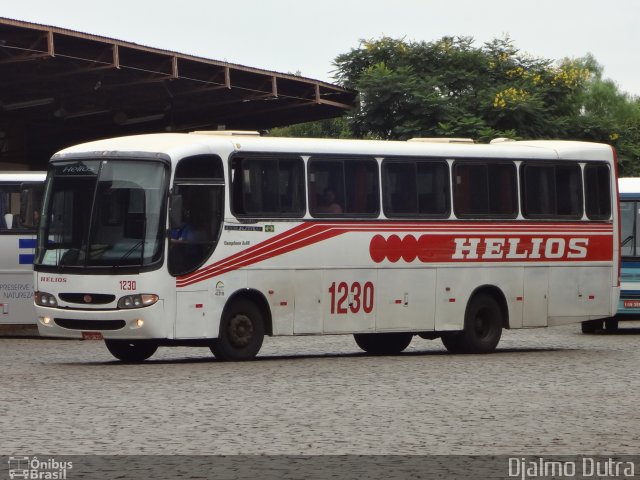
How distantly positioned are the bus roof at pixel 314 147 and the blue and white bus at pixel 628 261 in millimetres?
5644

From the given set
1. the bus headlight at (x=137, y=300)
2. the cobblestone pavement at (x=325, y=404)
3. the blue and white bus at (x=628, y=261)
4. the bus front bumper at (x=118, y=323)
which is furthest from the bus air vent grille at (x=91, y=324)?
the blue and white bus at (x=628, y=261)

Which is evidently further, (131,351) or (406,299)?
(406,299)

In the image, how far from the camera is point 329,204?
22.0 metres

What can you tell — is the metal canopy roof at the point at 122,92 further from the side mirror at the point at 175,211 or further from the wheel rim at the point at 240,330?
the wheel rim at the point at 240,330

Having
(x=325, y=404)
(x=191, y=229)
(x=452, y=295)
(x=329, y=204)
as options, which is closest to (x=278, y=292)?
(x=329, y=204)

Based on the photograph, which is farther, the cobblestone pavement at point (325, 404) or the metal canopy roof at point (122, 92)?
the metal canopy roof at point (122, 92)

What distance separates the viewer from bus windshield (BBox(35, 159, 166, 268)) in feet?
65.6

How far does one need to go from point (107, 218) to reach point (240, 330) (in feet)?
7.53

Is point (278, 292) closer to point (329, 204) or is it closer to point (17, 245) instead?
point (329, 204)

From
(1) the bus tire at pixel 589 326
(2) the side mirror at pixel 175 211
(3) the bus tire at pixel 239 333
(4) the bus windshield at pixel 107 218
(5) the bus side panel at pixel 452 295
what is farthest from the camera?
(1) the bus tire at pixel 589 326

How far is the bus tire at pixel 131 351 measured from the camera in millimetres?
21344

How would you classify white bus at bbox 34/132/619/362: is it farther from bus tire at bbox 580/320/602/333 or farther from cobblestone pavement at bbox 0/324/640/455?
bus tire at bbox 580/320/602/333

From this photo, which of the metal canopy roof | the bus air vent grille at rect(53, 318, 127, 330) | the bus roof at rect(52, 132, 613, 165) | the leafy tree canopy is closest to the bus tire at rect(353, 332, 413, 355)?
the bus roof at rect(52, 132, 613, 165)

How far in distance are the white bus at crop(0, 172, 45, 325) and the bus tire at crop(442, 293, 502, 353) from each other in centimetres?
832
